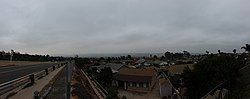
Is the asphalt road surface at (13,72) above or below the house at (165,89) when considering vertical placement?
above

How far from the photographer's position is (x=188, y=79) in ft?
145

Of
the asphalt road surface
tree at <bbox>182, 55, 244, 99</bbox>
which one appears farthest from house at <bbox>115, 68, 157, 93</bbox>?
the asphalt road surface

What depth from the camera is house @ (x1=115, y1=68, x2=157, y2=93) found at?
61562 millimetres

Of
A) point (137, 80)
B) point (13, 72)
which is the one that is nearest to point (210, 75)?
point (13, 72)

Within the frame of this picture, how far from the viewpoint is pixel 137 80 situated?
62.7 metres

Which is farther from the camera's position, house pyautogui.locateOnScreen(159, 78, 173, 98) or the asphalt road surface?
house pyautogui.locateOnScreen(159, 78, 173, 98)

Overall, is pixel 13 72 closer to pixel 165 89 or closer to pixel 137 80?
pixel 165 89

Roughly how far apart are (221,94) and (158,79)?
30085 millimetres

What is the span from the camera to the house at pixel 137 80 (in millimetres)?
61562

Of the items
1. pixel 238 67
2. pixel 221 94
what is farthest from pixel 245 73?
pixel 221 94

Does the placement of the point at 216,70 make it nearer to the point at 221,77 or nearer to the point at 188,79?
the point at 221,77

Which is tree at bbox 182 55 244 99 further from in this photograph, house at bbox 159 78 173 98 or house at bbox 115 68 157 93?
house at bbox 115 68 157 93

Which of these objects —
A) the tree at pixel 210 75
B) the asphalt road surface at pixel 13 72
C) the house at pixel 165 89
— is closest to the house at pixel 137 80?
the house at pixel 165 89

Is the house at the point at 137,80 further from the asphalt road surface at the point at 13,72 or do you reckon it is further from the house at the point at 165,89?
the asphalt road surface at the point at 13,72
